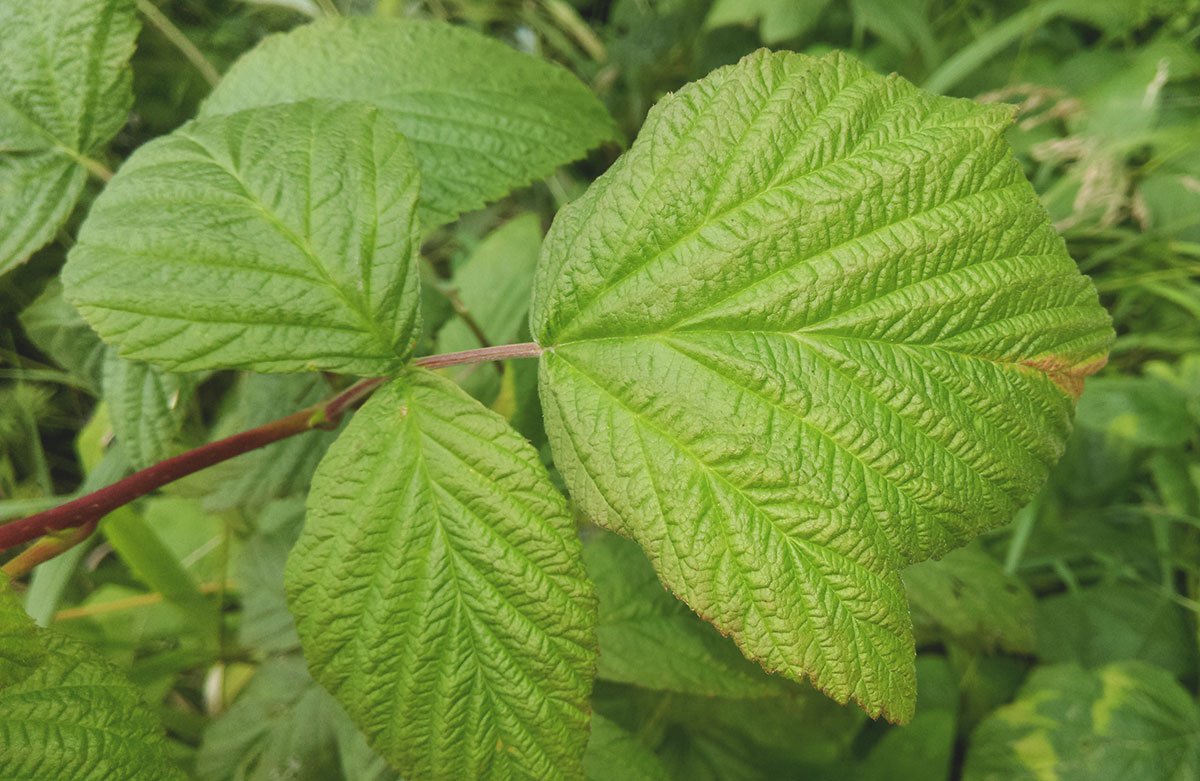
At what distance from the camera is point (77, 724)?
2.37 ft

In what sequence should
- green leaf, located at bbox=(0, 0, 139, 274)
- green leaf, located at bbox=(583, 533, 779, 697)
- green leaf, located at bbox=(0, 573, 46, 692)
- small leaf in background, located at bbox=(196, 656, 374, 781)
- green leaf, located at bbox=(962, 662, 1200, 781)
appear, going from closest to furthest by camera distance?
green leaf, located at bbox=(0, 573, 46, 692) < green leaf, located at bbox=(0, 0, 139, 274) < green leaf, located at bbox=(583, 533, 779, 697) < small leaf in background, located at bbox=(196, 656, 374, 781) < green leaf, located at bbox=(962, 662, 1200, 781)

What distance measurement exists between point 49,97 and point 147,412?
476 millimetres

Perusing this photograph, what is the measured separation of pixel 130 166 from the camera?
820mm

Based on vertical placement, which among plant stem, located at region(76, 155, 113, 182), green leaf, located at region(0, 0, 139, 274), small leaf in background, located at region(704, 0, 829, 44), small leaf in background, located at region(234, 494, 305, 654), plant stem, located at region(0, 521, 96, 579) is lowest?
small leaf in background, located at region(234, 494, 305, 654)

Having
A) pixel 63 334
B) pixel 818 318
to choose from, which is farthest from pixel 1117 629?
pixel 63 334

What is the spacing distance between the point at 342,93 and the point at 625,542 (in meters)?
0.86

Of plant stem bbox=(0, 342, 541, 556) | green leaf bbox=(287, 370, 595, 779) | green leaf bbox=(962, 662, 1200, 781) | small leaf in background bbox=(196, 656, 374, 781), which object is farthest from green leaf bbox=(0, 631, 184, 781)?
green leaf bbox=(962, 662, 1200, 781)

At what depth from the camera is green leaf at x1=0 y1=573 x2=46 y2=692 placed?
2.05 feet

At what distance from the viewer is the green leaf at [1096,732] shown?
1.53 metres

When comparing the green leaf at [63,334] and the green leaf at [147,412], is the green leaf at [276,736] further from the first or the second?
the green leaf at [63,334]

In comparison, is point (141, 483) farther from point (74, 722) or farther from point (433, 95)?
point (433, 95)

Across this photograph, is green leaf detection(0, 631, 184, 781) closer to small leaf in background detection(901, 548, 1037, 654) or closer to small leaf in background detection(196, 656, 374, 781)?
small leaf in background detection(196, 656, 374, 781)

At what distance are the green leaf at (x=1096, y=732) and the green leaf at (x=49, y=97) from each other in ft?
6.92

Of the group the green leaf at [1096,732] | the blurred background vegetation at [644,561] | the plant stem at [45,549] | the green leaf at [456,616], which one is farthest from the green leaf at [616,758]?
the green leaf at [1096,732]
